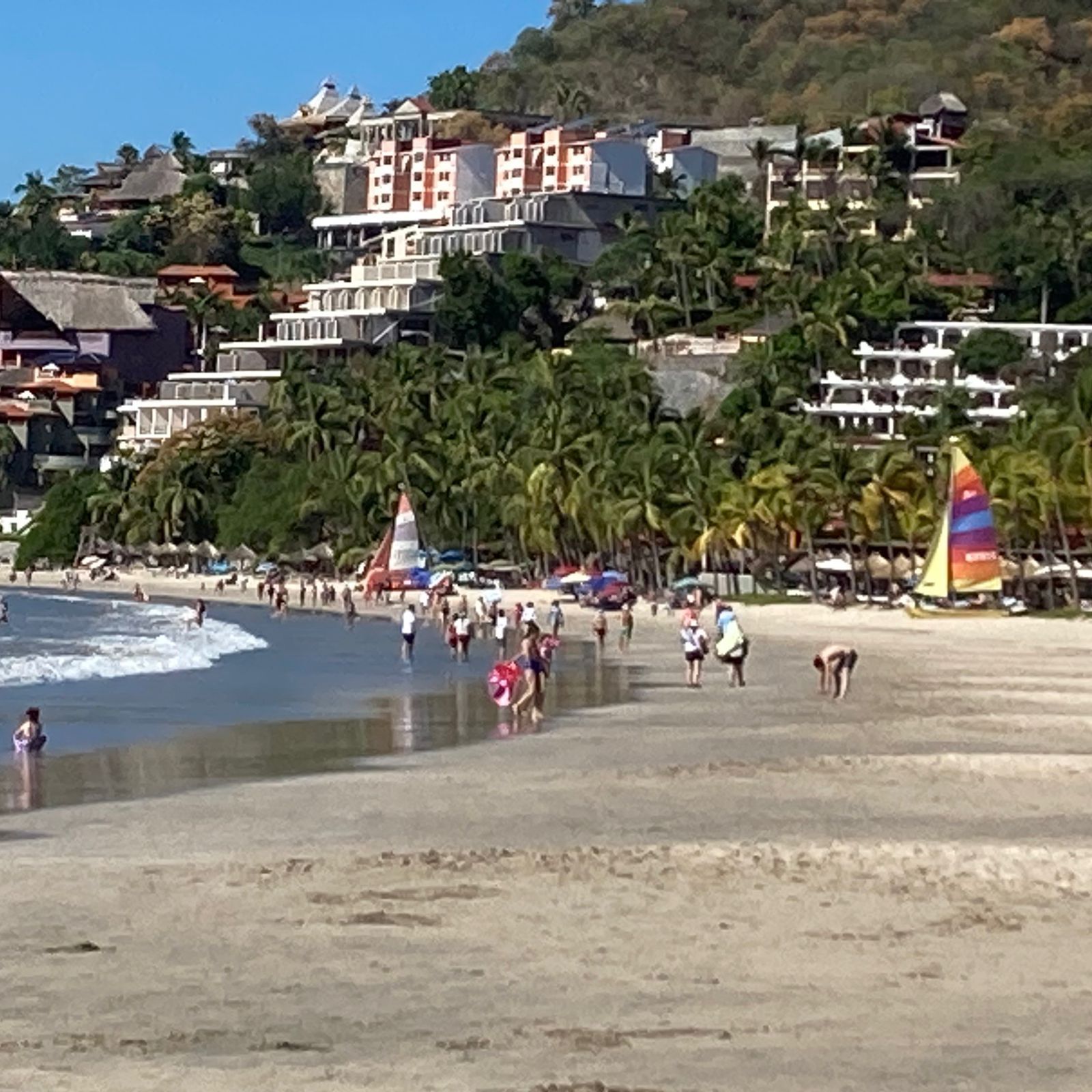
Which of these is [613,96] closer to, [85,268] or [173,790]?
[85,268]

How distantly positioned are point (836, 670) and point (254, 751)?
31.2 ft

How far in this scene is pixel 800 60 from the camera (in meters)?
167

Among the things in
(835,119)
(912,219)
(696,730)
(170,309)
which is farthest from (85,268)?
(696,730)

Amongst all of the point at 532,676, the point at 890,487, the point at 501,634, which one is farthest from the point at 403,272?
the point at 532,676

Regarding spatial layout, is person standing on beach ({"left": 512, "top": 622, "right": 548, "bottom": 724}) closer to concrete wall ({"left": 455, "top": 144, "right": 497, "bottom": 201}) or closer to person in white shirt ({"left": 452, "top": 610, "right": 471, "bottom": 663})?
person in white shirt ({"left": 452, "top": 610, "right": 471, "bottom": 663})

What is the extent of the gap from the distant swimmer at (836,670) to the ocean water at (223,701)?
250 cm

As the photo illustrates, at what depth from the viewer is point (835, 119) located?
449 feet

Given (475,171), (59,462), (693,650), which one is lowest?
(693,650)

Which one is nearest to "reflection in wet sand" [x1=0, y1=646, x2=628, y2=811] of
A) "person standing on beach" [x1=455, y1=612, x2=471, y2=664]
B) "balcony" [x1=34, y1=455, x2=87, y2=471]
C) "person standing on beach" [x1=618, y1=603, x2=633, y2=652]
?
"person standing on beach" [x1=455, y1=612, x2=471, y2=664]

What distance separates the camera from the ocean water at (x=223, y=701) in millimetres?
21672

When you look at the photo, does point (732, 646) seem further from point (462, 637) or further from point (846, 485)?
point (846, 485)

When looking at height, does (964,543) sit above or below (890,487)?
below

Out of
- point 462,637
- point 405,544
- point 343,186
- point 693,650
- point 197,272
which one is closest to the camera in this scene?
point 693,650

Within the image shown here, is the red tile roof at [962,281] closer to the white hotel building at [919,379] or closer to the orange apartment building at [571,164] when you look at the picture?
the white hotel building at [919,379]
